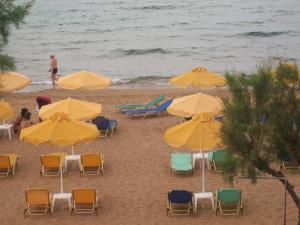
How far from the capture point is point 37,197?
43.4 feet

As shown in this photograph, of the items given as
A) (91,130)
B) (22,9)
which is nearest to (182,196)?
(91,130)

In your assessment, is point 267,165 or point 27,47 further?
point 27,47

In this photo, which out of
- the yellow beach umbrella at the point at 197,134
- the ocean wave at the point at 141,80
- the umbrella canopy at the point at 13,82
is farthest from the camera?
the ocean wave at the point at 141,80

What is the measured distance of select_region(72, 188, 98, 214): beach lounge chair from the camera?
13125mm

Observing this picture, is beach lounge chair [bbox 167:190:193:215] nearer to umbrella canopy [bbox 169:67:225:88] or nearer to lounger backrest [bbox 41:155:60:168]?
lounger backrest [bbox 41:155:60:168]

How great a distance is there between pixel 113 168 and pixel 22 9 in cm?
603

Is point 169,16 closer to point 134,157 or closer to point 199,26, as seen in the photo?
point 199,26

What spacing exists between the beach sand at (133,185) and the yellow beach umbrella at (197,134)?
4.73ft

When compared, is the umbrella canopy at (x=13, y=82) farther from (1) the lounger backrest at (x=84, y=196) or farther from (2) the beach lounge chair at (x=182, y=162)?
(1) the lounger backrest at (x=84, y=196)

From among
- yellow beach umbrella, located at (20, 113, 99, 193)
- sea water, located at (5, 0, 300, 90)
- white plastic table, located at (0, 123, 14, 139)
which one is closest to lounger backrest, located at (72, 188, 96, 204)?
yellow beach umbrella, located at (20, 113, 99, 193)

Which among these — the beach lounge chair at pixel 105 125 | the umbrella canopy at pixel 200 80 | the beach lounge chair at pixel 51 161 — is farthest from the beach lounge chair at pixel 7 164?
the umbrella canopy at pixel 200 80

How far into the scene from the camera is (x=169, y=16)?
63969 mm

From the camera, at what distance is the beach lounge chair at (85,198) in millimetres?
13125

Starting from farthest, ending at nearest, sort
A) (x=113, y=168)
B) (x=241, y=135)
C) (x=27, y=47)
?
(x=27, y=47), (x=113, y=168), (x=241, y=135)
